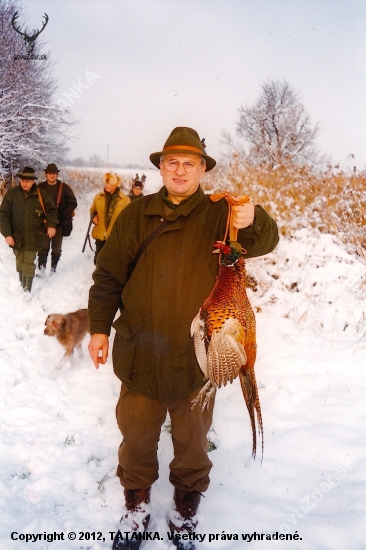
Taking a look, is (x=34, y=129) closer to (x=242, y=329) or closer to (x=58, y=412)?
(x=58, y=412)

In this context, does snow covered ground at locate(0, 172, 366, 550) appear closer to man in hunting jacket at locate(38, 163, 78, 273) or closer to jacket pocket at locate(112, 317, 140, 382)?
jacket pocket at locate(112, 317, 140, 382)

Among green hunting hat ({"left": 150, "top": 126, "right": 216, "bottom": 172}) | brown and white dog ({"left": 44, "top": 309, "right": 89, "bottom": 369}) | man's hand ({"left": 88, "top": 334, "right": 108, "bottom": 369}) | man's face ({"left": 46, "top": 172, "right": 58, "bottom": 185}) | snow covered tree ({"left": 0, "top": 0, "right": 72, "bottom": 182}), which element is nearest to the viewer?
green hunting hat ({"left": 150, "top": 126, "right": 216, "bottom": 172})

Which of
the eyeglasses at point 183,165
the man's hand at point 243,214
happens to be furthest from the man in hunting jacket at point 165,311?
the man's hand at point 243,214

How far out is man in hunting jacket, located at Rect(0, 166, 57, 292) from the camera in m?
6.42

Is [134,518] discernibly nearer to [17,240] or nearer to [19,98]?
[17,240]

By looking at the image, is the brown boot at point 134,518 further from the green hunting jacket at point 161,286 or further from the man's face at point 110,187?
the man's face at point 110,187

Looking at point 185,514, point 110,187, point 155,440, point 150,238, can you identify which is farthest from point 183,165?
point 110,187

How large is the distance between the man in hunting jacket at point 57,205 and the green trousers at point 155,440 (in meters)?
6.43

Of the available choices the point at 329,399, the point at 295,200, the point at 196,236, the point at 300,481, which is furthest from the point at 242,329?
the point at 295,200

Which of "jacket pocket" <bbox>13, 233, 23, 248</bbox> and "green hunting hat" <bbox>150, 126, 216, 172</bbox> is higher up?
"green hunting hat" <bbox>150, 126, 216, 172</bbox>

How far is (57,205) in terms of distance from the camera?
7980mm

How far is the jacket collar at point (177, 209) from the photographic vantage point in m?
1.98

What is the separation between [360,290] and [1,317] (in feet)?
18.0

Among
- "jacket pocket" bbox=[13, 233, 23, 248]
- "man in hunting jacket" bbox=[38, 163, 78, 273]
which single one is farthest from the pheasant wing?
"man in hunting jacket" bbox=[38, 163, 78, 273]
